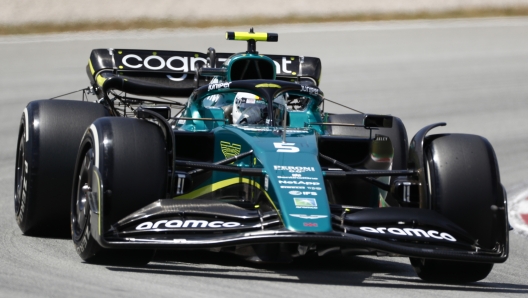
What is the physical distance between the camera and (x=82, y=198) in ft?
23.9

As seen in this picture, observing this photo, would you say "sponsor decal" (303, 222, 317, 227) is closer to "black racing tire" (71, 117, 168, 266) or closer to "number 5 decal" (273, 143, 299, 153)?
"number 5 decal" (273, 143, 299, 153)

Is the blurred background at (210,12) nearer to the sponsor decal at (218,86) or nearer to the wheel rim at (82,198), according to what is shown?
the sponsor decal at (218,86)

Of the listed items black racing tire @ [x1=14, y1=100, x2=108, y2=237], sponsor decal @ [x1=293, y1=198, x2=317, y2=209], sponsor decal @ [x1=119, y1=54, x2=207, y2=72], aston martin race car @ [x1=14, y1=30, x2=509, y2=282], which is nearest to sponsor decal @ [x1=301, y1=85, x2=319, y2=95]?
aston martin race car @ [x1=14, y1=30, x2=509, y2=282]

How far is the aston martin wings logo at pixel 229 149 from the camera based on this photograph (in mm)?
7371

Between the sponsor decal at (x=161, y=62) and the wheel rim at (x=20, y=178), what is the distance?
2.31 m

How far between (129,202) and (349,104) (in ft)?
40.0

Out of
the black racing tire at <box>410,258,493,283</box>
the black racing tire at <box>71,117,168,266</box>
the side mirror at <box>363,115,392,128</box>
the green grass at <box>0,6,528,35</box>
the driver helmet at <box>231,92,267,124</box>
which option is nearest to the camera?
the black racing tire at <box>71,117,168,266</box>

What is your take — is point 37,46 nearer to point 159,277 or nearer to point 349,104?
point 349,104

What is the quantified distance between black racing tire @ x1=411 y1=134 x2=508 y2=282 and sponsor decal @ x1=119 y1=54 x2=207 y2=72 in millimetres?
4733

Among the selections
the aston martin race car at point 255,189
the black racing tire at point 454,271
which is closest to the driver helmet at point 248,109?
the aston martin race car at point 255,189

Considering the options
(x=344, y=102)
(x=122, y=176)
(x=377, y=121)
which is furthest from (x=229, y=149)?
(x=344, y=102)

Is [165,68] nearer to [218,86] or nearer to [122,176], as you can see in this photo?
[218,86]

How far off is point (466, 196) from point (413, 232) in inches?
21.9

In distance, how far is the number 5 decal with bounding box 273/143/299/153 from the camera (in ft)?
22.8
